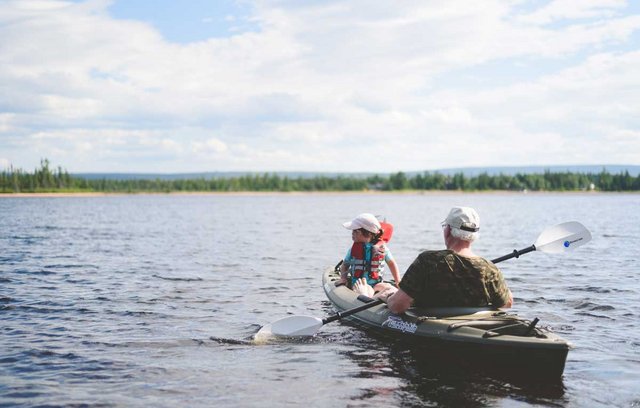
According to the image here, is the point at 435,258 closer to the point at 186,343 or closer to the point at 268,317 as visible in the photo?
the point at 186,343

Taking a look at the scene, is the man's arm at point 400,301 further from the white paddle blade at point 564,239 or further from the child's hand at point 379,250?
the white paddle blade at point 564,239

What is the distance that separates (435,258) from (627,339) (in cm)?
463

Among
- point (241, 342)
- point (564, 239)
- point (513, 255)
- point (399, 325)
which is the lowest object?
point (241, 342)

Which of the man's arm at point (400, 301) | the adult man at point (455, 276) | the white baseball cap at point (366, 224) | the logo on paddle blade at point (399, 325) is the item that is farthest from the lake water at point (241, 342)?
the white baseball cap at point (366, 224)

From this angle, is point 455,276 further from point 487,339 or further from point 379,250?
point 379,250

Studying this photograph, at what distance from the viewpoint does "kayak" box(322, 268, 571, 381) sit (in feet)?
26.5

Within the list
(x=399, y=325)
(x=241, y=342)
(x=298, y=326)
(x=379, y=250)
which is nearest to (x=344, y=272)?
(x=379, y=250)

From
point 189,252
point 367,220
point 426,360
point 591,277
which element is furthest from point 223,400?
point 189,252

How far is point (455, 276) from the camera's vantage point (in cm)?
860

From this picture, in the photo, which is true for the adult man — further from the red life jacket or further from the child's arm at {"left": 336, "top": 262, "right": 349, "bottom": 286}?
the child's arm at {"left": 336, "top": 262, "right": 349, "bottom": 286}

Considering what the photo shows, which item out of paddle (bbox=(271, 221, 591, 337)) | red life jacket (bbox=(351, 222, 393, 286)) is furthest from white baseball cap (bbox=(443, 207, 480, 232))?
red life jacket (bbox=(351, 222, 393, 286))

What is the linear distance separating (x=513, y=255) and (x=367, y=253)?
2.57m

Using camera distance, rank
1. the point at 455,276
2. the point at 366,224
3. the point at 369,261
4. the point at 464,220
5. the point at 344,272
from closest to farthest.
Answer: the point at 464,220
the point at 455,276
the point at 366,224
the point at 369,261
the point at 344,272

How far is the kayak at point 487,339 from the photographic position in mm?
8086
